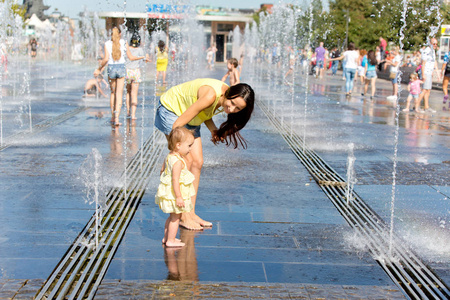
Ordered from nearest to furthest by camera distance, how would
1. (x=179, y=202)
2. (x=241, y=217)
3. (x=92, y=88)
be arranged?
(x=179, y=202)
(x=241, y=217)
(x=92, y=88)

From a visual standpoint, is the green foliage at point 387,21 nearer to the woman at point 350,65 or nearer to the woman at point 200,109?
the woman at point 350,65

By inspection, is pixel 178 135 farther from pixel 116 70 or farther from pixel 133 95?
pixel 133 95

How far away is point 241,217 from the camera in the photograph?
548 centimetres

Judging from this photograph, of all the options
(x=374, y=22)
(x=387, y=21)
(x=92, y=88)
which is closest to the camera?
(x=92, y=88)

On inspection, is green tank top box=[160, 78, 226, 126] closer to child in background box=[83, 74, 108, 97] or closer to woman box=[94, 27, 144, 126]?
woman box=[94, 27, 144, 126]

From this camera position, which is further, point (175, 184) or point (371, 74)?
point (371, 74)

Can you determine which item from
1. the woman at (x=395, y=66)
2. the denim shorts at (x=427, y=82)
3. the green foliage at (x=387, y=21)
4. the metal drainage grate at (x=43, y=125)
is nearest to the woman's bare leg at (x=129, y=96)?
the metal drainage grate at (x=43, y=125)

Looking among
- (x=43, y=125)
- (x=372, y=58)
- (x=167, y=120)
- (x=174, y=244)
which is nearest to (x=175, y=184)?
(x=174, y=244)

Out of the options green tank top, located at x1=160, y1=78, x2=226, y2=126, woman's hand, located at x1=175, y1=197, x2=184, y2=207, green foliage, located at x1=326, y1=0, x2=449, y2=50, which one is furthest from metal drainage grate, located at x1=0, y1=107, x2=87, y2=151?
green foliage, located at x1=326, y1=0, x2=449, y2=50

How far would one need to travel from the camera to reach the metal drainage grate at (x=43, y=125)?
895 cm

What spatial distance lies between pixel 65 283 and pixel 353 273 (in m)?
1.85

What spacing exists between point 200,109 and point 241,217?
130 cm

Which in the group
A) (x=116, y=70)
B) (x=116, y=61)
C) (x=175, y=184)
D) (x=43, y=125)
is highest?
(x=116, y=61)

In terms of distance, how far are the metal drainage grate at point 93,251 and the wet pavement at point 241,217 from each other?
8 centimetres
